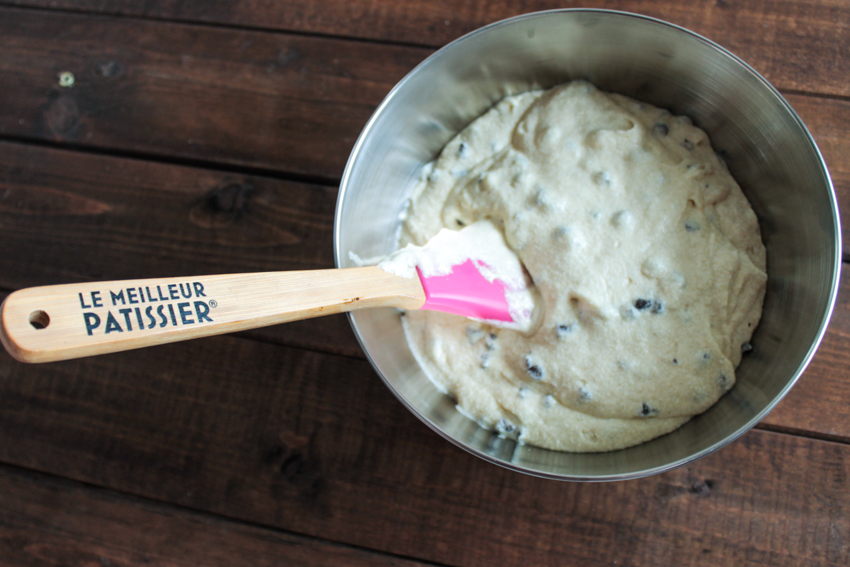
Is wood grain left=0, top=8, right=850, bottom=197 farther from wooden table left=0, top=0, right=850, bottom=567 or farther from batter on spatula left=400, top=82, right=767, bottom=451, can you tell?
batter on spatula left=400, top=82, right=767, bottom=451

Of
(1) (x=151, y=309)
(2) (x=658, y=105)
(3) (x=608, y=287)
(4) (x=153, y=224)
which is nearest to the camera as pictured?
(1) (x=151, y=309)

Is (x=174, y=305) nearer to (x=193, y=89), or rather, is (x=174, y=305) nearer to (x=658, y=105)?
(x=193, y=89)

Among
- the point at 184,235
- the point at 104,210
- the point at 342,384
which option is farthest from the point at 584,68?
the point at 104,210

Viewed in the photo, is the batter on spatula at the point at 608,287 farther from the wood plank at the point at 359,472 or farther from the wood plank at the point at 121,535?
the wood plank at the point at 121,535

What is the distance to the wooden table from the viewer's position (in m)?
1.03

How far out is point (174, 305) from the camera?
650 millimetres

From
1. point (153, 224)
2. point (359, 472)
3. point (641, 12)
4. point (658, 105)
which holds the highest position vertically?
point (641, 12)

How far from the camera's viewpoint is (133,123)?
3.99 ft

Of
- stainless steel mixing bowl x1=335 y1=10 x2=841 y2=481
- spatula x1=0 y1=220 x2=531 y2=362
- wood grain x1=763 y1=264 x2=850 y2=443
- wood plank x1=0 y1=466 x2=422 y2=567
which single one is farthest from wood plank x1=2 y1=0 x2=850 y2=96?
wood plank x1=0 y1=466 x2=422 y2=567

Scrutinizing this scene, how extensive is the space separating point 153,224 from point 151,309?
2.05 feet

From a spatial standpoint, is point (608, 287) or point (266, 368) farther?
point (266, 368)

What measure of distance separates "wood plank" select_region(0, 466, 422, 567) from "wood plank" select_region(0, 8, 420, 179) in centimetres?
73

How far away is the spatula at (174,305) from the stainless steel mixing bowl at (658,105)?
0.29 feet

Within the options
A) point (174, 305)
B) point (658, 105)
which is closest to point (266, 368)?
point (174, 305)
